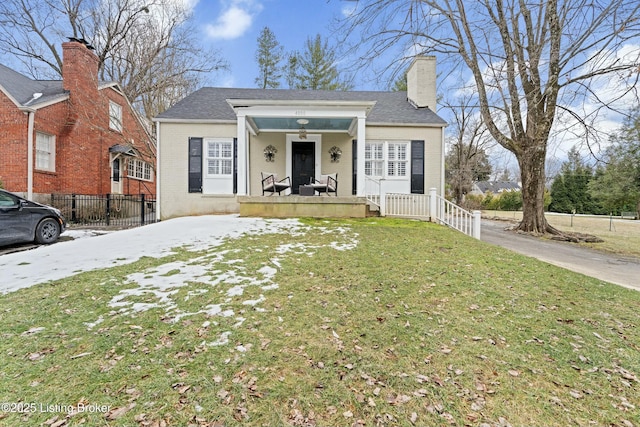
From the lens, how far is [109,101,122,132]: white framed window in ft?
49.7

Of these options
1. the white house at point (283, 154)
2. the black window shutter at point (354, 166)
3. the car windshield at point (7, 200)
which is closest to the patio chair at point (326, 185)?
the white house at point (283, 154)

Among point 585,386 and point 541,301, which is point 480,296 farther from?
point 585,386

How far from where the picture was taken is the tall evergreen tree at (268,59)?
923 inches

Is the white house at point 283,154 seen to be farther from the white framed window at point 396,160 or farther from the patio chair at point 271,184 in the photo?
the patio chair at point 271,184

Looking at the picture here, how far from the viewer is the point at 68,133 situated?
12.9m

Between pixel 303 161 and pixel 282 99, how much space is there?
104 inches

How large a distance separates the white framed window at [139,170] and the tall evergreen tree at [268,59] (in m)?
10.7

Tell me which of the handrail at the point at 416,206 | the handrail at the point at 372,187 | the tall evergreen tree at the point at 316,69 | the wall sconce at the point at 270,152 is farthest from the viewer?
the tall evergreen tree at the point at 316,69

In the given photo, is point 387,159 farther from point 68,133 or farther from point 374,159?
point 68,133

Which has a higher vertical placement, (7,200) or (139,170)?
(139,170)

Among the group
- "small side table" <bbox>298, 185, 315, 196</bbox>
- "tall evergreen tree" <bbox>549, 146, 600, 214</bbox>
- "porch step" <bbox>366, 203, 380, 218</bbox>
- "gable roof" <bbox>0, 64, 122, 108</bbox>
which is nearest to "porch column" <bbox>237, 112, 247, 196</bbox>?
"small side table" <bbox>298, 185, 315, 196</bbox>

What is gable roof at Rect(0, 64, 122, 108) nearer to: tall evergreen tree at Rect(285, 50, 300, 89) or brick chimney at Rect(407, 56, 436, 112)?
tall evergreen tree at Rect(285, 50, 300, 89)

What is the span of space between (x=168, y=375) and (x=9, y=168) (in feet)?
45.6

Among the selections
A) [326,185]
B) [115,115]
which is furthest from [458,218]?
[115,115]
